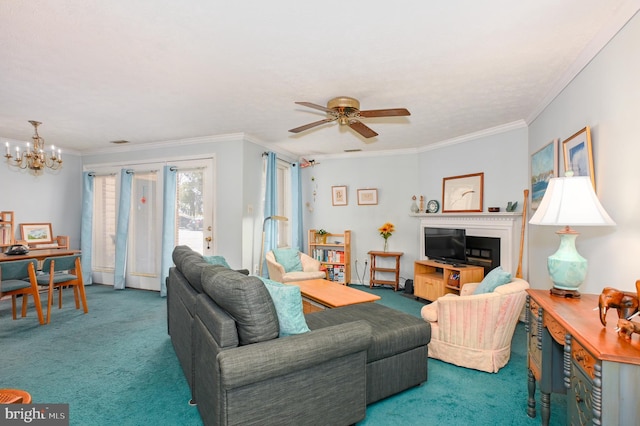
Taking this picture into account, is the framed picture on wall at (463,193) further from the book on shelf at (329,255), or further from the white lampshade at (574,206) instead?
the white lampshade at (574,206)

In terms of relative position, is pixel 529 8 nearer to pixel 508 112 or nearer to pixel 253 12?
pixel 253 12

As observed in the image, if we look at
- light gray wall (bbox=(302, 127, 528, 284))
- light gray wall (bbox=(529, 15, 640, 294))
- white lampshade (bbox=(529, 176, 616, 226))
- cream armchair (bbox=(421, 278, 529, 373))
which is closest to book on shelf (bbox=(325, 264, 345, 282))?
light gray wall (bbox=(302, 127, 528, 284))

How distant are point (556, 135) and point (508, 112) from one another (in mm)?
814

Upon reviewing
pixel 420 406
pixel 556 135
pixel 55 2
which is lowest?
pixel 420 406

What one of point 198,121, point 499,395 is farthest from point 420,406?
point 198,121

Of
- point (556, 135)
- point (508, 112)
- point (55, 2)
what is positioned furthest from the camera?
point (508, 112)

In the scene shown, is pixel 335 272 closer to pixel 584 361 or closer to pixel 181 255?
pixel 181 255

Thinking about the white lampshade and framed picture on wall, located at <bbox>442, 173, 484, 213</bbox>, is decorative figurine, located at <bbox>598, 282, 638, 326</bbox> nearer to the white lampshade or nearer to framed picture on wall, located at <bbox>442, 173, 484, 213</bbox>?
the white lampshade

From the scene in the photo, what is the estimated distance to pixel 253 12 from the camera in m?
1.94

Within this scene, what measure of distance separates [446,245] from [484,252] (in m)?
0.52

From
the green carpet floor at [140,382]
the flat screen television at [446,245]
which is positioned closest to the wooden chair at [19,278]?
the green carpet floor at [140,382]

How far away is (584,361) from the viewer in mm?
1307

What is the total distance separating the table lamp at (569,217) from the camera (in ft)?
5.72

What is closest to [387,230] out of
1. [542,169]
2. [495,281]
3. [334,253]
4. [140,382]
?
[334,253]
